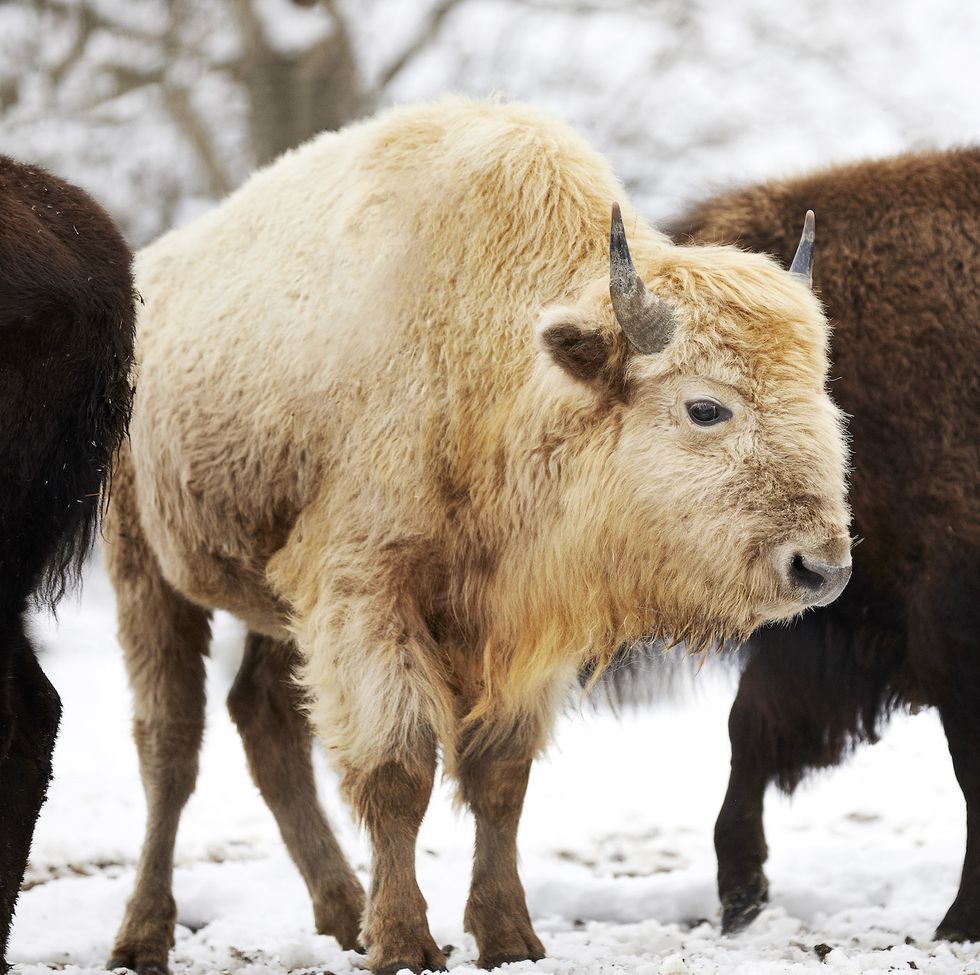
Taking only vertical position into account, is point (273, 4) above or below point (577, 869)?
above

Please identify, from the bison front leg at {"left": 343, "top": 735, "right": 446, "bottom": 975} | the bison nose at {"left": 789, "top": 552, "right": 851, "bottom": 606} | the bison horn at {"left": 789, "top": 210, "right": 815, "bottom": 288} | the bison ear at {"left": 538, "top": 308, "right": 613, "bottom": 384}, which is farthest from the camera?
the bison horn at {"left": 789, "top": 210, "right": 815, "bottom": 288}

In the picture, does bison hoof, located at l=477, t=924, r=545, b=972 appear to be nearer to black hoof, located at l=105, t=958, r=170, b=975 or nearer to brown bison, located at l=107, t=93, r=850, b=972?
brown bison, located at l=107, t=93, r=850, b=972

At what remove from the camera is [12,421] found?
3.45 meters

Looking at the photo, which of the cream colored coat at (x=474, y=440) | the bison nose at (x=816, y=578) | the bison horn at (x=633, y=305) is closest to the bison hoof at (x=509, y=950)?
the cream colored coat at (x=474, y=440)

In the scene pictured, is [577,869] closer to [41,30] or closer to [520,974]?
[520,974]

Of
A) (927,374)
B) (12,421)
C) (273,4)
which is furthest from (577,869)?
(273,4)

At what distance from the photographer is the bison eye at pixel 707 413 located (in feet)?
13.2

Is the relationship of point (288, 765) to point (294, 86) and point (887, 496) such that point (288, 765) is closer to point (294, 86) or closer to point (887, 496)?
point (887, 496)

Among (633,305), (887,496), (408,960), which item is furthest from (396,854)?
(887,496)

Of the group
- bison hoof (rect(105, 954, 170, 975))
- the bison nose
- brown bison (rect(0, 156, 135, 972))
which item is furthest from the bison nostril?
bison hoof (rect(105, 954, 170, 975))

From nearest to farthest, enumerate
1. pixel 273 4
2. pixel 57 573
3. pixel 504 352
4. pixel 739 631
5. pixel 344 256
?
pixel 57 573, pixel 739 631, pixel 504 352, pixel 344 256, pixel 273 4

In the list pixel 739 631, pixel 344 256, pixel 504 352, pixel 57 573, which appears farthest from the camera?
pixel 344 256

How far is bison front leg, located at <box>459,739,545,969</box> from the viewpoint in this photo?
4.59 metres

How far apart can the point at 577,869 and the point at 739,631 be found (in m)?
2.38
